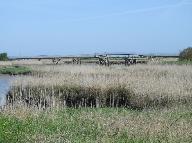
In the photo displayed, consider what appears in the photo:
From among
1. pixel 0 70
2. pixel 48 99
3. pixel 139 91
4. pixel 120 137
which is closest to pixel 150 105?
pixel 139 91

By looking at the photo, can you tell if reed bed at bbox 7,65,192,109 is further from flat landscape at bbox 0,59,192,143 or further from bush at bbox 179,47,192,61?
bush at bbox 179,47,192,61

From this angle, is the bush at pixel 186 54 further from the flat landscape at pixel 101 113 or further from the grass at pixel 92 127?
the grass at pixel 92 127

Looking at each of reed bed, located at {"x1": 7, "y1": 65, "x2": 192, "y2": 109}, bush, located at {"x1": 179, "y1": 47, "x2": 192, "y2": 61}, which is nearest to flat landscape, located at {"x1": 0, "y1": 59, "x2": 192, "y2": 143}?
reed bed, located at {"x1": 7, "y1": 65, "x2": 192, "y2": 109}

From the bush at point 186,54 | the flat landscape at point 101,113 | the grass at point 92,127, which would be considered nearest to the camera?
the grass at point 92,127

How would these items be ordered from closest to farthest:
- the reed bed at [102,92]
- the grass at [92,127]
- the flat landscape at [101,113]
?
the grass at [92,127], the flat landscape at [101,113], the reed bed at [102,92]

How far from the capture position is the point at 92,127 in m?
12.6

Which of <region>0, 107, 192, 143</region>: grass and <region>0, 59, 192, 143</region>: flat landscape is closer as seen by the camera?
<region>0, 107, 192, 143</region>: grass

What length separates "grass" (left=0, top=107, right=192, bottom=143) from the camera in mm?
11055

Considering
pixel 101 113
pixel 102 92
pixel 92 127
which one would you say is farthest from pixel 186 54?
pixel 92 127

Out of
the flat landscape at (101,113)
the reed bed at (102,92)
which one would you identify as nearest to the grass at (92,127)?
the flat landscape at (101,113)

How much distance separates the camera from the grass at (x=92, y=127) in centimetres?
1105

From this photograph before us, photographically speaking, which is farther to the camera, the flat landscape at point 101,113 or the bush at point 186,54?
the bush at point 186,54

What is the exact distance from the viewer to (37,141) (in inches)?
425

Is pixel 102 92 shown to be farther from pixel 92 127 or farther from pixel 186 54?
pixel 186 54
